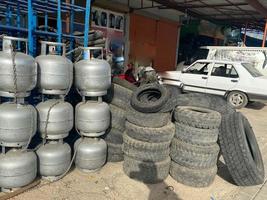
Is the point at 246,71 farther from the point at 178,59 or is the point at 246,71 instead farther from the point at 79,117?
the point at 178,59

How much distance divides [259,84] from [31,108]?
27.9ft

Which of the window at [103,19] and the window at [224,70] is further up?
the window at [103,19]

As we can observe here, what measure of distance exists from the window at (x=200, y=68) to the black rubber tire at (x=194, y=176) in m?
6.95

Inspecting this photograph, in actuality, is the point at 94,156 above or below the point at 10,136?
below

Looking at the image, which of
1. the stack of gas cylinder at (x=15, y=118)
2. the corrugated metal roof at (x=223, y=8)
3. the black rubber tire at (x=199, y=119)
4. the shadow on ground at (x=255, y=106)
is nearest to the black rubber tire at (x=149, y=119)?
the black rubber tire at (x=199, y=119)

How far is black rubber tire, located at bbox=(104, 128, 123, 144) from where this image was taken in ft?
14.7

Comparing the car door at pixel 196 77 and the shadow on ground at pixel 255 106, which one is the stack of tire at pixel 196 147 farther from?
the shadow on ground at pixel 255 106

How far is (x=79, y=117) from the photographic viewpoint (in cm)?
396

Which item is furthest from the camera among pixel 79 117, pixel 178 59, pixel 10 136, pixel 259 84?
pixel 178 59

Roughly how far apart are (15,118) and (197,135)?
2507 millimetres

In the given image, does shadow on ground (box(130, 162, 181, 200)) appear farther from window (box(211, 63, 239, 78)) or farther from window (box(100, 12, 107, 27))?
window (box(100, 12, 107, 27))

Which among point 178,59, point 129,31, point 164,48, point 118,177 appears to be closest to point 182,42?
point 178,59

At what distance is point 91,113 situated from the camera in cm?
391

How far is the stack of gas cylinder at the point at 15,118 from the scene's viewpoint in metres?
3.12
